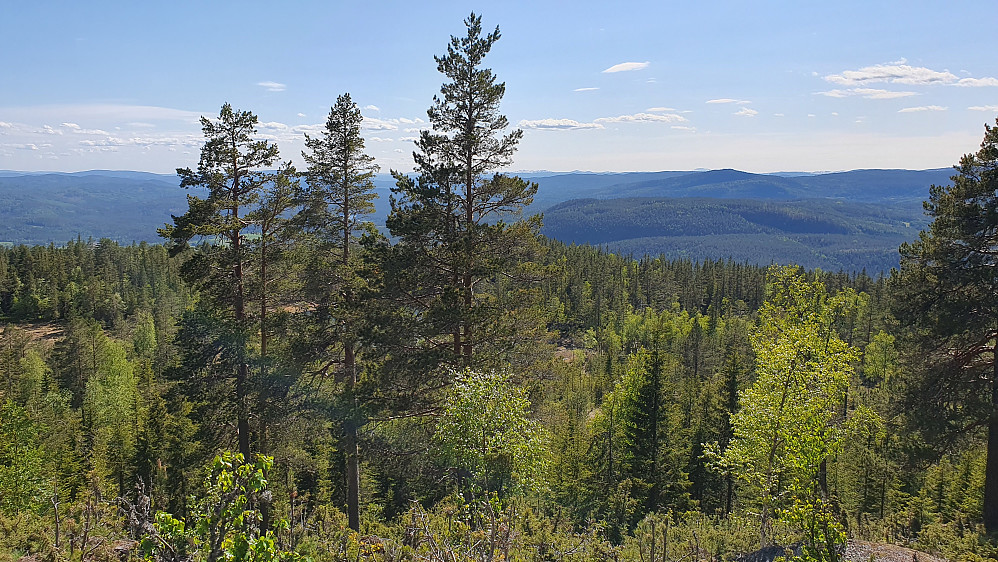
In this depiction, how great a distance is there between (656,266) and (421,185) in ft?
292

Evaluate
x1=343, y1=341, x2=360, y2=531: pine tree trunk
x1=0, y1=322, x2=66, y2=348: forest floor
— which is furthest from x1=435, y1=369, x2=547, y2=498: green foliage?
x1=0, y1=322, x2=66, y2=348: forest floor

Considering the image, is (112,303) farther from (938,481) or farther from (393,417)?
(938,481)

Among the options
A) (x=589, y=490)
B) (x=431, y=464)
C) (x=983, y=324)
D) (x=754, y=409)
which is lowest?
(x=589, y=490)

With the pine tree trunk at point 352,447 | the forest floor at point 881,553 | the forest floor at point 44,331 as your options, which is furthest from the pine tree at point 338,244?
the forest floor at point 44,331

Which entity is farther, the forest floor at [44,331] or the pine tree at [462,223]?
the forest floor at [44,331]

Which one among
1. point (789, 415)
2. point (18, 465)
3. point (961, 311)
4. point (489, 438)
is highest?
point (961, 311)

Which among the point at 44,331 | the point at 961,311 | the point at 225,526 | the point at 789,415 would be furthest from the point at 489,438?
the point at 44,331

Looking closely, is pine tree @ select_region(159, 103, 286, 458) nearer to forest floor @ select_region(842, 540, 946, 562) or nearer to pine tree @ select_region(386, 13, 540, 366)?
pine tree @ select_region(386, 13, 540, 366)

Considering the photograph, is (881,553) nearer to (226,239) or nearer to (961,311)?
(961,311)

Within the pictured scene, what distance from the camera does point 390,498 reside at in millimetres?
26750

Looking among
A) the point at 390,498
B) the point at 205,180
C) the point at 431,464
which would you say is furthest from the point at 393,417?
the point at 390,498

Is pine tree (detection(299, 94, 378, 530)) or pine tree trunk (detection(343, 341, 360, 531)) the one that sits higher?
pine tree (detection(299, 94, 378, 530))

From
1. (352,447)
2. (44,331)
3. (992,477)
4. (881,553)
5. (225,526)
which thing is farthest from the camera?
(44,331)

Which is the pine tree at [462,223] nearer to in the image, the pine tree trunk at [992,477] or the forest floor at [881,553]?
the forest floor at [881,553]
